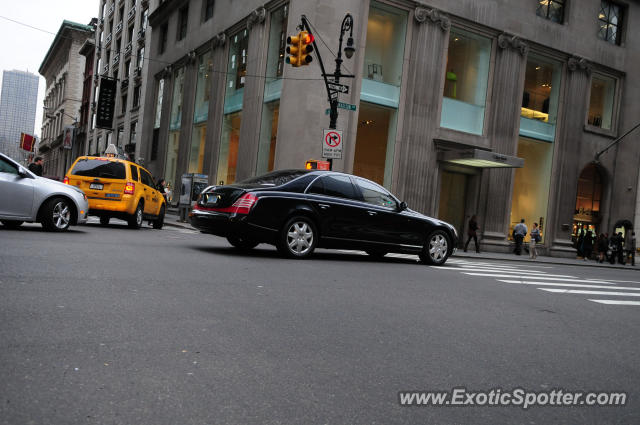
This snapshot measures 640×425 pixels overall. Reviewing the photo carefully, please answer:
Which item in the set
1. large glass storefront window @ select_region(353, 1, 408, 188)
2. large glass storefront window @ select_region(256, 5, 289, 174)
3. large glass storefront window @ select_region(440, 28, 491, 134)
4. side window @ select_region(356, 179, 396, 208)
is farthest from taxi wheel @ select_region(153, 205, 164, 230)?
large glass storefront window @ select_region(440, 28, 491, 134)

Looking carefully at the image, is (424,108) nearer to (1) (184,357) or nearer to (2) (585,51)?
(2) (585,51)

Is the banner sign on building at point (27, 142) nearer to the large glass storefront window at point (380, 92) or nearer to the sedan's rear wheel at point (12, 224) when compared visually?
the large glass storefront window at point (380, 92)

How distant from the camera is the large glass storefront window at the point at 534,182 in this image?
2742 centimetres

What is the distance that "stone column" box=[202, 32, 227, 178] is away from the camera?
28383mm

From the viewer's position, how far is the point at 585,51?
2797 cm

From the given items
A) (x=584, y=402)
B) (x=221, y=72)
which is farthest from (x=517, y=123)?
(x=584, y=402)

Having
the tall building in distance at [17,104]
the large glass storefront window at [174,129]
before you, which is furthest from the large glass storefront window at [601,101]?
the tall building in distance at [17,104]

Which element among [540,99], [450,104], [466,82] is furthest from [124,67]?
[540,99]

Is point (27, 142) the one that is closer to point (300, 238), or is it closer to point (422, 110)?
point (422, 110)

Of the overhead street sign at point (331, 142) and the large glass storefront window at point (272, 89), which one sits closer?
the overhead street sign at point (331, 142)

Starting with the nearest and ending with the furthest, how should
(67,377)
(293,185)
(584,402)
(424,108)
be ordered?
1. (67,377)
2. (584,402)
3. (293,185)
4. (424,108)

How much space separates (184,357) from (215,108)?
2639 cm

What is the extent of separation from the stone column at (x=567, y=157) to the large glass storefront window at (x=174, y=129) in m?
21.5

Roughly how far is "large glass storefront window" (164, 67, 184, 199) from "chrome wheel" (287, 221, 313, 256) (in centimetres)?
2542
